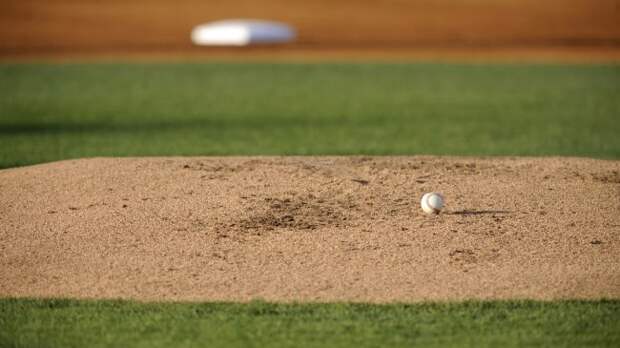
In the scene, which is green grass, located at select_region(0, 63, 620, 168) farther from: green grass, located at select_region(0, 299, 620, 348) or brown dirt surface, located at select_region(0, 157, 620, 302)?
green grass, located at select_region(0, 299, 620, 348)

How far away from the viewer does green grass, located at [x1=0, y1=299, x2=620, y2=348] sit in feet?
17.6

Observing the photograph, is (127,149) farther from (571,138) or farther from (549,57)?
(549,57)

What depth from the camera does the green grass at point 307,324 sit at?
5363 mm

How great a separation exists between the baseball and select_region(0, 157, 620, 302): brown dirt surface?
0.07m

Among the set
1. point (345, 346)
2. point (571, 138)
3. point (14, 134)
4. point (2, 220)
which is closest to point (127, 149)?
point (14, 134)

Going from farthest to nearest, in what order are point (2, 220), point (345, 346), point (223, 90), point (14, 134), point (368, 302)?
point (223, 90), point (14, 134), point (2, 220), point (368, 302), point (345, 346)

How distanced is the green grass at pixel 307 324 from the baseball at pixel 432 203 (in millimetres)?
1395

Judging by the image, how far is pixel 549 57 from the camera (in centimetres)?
3011

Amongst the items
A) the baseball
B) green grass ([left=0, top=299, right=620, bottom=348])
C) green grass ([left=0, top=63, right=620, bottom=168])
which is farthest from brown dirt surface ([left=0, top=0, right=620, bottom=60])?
green grass ([left=0, top=299, right=620, bottom=348])

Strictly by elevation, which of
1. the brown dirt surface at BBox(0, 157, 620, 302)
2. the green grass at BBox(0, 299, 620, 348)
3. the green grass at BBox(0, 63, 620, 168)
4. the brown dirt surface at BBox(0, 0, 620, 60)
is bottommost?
the green grass at BBox(0, 299, 620, 348)

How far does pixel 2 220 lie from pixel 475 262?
402 centimetres

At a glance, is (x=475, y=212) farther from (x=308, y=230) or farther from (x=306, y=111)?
Result: (x=306, y=111)

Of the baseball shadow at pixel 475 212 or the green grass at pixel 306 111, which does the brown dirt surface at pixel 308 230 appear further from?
the green grass at pixel 306 111

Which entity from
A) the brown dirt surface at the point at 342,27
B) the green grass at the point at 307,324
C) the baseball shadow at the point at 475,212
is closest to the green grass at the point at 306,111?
the baseball shadow at the point at 475,212
